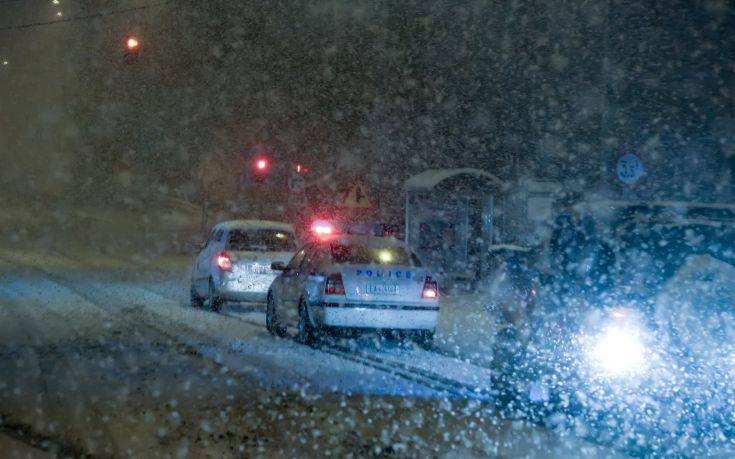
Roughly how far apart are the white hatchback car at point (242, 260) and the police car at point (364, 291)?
307cm

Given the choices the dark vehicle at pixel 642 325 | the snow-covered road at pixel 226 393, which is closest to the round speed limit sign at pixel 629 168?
the snow-covered road at pixel 226 393

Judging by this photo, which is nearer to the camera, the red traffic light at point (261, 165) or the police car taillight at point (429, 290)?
the police car taillight at point (429, 290)

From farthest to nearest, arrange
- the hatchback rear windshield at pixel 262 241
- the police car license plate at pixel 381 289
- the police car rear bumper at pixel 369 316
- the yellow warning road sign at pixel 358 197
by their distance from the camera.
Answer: the yellow warning road sign at pixel 358 197 → the hatchback rear windshield at pixel 262 241 → the police car license plate at pixel 381 289 → the police car rear bumper at pixel 369 316

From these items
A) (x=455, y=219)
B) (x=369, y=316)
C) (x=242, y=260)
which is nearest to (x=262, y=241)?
(x=242, y=260)

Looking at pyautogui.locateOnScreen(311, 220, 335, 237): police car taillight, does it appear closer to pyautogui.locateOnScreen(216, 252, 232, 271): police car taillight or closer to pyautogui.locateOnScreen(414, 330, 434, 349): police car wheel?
pyautogui.locateOnScreen(216, 252, 232, 271): police car taillight

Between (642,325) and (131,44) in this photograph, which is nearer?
(642,325)

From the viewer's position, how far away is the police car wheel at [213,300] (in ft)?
51.3

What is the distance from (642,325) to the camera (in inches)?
265

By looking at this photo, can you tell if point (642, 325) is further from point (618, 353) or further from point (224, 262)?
point (224, 262)

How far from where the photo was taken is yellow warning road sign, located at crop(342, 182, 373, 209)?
19203mm

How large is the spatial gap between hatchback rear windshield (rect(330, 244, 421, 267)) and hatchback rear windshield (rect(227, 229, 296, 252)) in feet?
12.8

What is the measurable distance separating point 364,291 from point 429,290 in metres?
0.87

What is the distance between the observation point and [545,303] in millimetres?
7891

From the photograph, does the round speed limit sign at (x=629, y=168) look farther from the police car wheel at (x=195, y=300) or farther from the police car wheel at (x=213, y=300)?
the police car wheel at (x=195, y=300)
